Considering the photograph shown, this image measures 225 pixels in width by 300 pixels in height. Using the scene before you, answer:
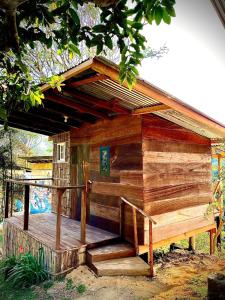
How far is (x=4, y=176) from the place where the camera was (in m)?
11.4

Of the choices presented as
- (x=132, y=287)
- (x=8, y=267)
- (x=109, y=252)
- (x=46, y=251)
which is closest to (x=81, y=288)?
(x=132, y=287)

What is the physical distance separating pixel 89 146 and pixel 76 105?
182 cm

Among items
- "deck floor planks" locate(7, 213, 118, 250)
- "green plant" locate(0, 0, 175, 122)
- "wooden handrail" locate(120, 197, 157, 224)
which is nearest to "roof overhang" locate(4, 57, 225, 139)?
"green plant" locate(0, 0, 175, 122)

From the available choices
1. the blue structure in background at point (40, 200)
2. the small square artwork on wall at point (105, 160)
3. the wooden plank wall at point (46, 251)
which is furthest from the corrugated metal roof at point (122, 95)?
the blue structure in background at point (40, 200)

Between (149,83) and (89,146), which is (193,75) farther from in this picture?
(149,83)

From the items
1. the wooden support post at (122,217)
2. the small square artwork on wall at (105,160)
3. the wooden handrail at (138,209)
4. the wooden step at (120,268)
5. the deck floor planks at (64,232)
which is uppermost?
the small square artwork on wall at (105,160)

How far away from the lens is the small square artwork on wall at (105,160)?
20.6 ft

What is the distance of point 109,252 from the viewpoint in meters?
4.91

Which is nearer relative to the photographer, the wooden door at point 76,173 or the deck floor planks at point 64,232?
the deck floor planks at point 64,232

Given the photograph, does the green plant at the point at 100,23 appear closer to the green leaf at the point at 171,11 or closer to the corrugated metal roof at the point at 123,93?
the green leaf at the point at 171,11

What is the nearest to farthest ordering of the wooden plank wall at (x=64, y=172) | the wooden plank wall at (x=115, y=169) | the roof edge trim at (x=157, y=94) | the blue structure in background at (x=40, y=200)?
1. the roof edge trim at (x=157, y=94)
2. the wooden plank wall at (x=115, y=169)
3. the wooden plank wall at (x=64, y=172)
4. the blue structure in background at (x=40, y=200)

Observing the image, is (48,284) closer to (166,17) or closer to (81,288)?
(81,288)

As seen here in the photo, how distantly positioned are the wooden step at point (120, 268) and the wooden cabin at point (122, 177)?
0.06ft

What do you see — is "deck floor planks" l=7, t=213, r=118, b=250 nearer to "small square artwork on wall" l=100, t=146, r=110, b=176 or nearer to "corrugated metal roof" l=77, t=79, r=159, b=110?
"small square artwork on wall" l=100, t=146, r=110, b=176
